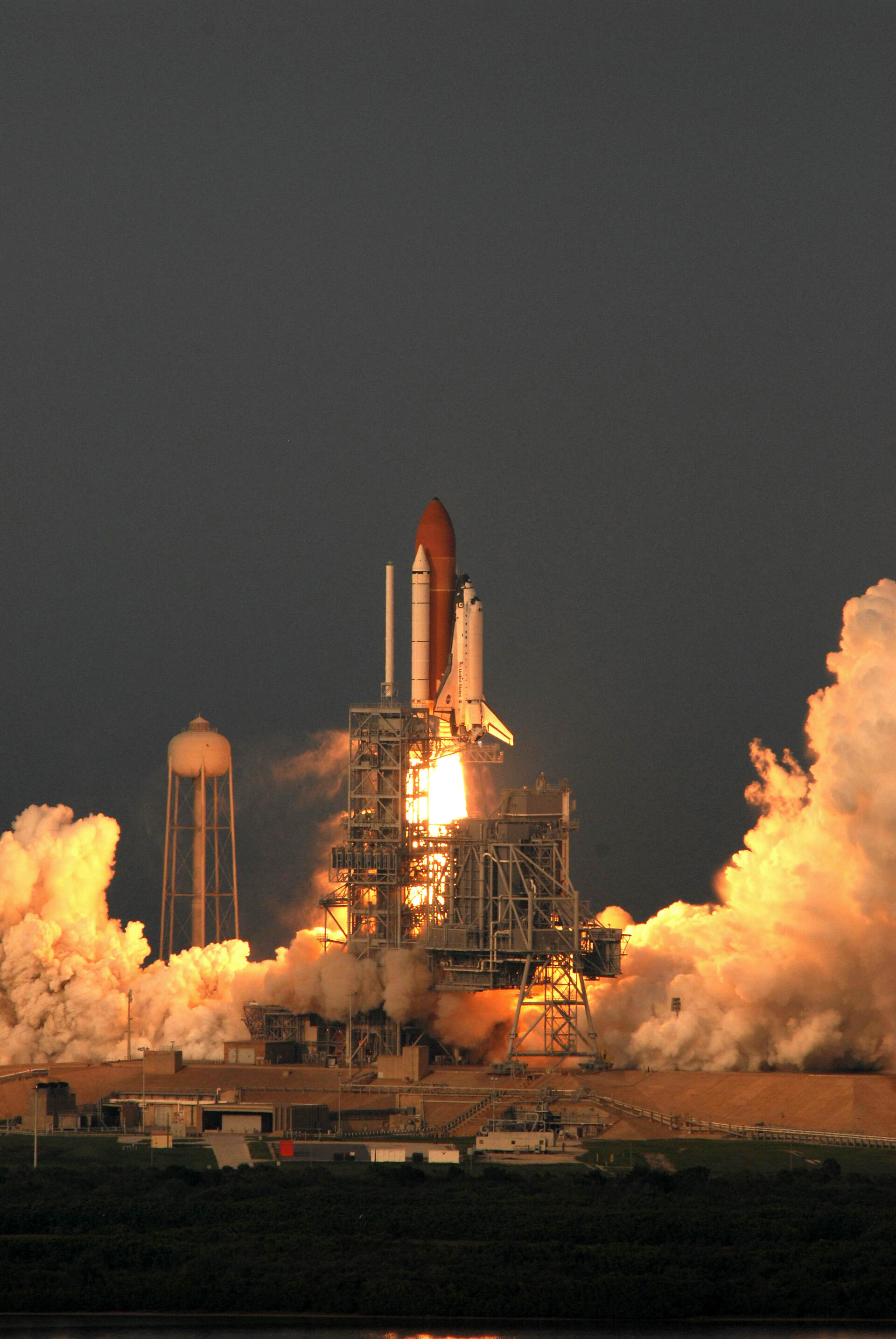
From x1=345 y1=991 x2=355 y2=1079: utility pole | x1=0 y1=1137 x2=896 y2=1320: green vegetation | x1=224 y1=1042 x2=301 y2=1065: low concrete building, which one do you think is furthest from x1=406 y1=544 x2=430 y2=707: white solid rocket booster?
x1=0 y1=1137 x2=896 y2=1320: green vegetation

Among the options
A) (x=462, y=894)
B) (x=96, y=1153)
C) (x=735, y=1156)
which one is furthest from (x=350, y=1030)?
(x=735, y=1156)

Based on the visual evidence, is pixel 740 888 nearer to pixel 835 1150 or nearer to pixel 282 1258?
pixel 835 1150

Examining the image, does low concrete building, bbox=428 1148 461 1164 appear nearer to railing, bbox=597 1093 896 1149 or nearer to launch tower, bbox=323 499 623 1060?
railing, bbox=597 1093 896 1149

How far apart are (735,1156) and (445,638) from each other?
26.9 metres

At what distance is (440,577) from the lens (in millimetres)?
106688

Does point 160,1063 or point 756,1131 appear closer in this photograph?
point 756,1131

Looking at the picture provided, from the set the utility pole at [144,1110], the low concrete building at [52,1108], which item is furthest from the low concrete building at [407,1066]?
the low concrete building at [52,1108]

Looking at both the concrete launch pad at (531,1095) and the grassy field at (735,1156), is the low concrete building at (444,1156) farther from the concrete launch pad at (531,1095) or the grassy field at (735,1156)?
the grassy field at (735,1156)

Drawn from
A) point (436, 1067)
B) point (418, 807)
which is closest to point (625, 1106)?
point (436, 1067)

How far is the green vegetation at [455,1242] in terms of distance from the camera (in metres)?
71.0

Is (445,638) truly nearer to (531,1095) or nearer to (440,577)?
(440,577)

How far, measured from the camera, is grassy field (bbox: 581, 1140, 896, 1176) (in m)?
84.6

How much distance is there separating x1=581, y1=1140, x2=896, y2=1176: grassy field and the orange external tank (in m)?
23.3

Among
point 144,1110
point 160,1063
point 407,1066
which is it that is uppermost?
point 160,1063
